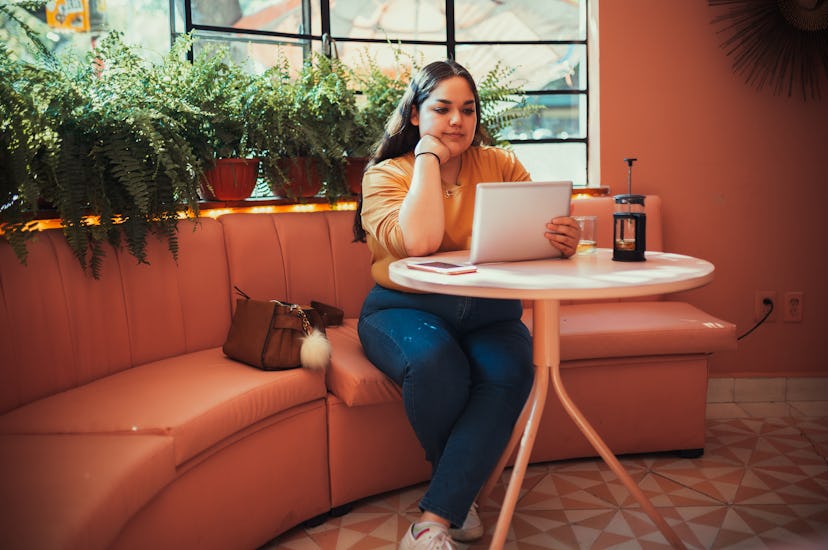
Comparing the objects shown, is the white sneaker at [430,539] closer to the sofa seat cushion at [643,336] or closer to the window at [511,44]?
the sofa seat cushion at [643,336]

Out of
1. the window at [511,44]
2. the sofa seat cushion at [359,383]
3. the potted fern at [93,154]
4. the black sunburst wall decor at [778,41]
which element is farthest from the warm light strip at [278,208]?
the black sunburst wall decor at [778,41]

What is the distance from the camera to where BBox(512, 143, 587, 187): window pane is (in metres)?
3.40

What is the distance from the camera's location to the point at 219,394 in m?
1.86

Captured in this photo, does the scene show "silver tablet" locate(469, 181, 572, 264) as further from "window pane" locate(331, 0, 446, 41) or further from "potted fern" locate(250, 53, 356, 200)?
"window pane" locate(331, 0, 446, 41)

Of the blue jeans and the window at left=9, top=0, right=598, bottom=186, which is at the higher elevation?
the window at left=9, top=0, right=598, bottom=186

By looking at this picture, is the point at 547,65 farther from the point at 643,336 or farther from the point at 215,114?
the point at 215,114

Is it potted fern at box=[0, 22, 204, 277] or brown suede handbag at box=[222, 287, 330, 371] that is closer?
potted fern at box=[0, 22, 204, 277]

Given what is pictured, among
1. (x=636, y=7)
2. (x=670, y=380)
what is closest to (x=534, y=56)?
(x=636, y=7)

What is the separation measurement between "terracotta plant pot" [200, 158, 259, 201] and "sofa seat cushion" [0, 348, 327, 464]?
67 centimetres

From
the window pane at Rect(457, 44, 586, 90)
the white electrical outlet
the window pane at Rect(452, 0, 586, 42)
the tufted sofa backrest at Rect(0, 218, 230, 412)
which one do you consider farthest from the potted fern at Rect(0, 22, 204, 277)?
the white electrical outlet

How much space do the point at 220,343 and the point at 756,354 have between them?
2.28 metres

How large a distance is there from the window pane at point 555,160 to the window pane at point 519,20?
485mm

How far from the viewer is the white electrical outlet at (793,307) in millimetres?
3213

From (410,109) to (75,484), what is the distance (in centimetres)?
138
